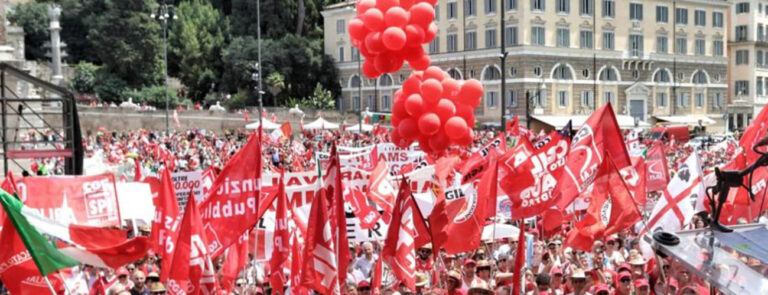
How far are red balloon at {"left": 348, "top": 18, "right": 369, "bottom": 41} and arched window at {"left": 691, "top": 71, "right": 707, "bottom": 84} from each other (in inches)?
2518

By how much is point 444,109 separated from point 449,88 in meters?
0.38

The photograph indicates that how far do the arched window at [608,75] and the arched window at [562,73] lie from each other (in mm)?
3230

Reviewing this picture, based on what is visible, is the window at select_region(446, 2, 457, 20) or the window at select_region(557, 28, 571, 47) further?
the window at select_region(446, 2, 457, 20)

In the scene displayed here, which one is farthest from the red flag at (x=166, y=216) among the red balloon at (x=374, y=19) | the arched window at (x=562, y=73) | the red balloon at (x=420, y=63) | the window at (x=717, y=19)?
the window at (x=717, y=19)

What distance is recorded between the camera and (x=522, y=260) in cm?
848

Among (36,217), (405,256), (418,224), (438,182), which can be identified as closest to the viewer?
(36,217)

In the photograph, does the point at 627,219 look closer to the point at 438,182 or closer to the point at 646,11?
the point at 438,182

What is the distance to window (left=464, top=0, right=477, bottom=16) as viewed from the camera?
6372 centimetres

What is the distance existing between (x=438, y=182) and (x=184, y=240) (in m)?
7.13

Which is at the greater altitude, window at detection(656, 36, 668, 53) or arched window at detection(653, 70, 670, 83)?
window at detection(656, 36, 668, 53)

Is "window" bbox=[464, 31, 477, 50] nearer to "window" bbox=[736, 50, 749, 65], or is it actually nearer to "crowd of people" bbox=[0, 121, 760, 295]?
"window" bbox=[736, 50, 749, 65]

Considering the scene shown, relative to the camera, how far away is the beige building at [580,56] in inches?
2434

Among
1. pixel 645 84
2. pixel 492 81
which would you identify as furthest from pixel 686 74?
pixel 492 81

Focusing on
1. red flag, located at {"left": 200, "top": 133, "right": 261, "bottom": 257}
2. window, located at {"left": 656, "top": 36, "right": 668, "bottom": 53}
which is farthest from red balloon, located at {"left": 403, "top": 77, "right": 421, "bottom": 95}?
window, located at {"left": 656, "top": 36, "right": 668, "bottom": 53}
